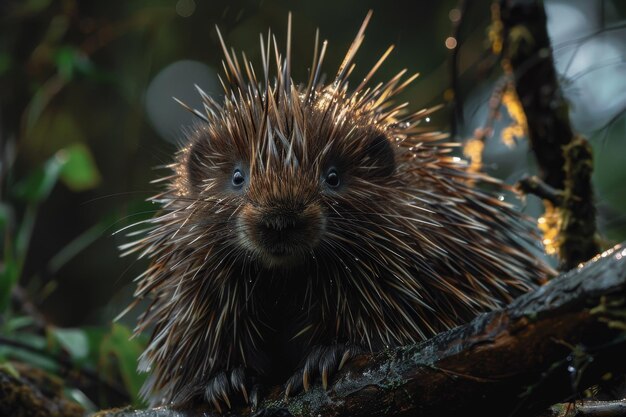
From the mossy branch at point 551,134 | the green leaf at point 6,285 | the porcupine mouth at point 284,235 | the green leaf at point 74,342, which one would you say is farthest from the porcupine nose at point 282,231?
the green leaf at point 6,285

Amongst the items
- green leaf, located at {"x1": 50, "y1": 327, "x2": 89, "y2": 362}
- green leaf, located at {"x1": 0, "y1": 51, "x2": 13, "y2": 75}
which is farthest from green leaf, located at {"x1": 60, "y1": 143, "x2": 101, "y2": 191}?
green leaf, located at {"x1": 0, "y1": 51, "x2": 13, "y2": 75}

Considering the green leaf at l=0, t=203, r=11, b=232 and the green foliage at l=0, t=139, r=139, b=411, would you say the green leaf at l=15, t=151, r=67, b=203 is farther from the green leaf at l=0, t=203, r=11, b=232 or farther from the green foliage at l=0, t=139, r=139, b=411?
the green leaf at l=0, t=203, r=11, b=232

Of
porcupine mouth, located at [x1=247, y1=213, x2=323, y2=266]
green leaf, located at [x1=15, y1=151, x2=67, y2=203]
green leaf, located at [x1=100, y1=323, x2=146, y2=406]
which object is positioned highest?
green leaf, located at [x1=15, y1=151, x2=67, y2=203]

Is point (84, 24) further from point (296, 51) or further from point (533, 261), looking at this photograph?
point (533, 261)

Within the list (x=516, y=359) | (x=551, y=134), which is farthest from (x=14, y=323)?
(x=516, y=359)

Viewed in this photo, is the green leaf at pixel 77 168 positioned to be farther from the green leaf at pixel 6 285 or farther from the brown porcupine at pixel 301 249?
the brown porcupine at pixel 301 249

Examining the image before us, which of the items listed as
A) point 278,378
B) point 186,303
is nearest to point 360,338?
point 278,378
